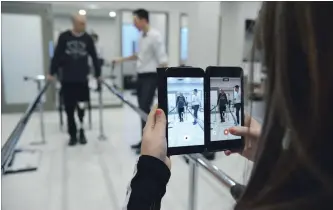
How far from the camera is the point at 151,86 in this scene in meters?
3.16

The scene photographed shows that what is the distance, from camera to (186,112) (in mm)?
764

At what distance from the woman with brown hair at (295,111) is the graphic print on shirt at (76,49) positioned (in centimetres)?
Result: 314

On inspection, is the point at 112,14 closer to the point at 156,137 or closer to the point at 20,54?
the point at 20,54

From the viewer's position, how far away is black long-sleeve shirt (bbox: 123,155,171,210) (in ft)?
1.84

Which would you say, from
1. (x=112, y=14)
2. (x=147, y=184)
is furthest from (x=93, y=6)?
(x=147, y=184)

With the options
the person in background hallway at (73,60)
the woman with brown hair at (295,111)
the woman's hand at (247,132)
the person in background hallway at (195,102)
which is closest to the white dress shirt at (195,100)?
the person in background hallway at (195,102)

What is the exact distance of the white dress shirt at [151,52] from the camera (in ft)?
10.4

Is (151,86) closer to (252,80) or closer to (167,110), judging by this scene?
(167,110)

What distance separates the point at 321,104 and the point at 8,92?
5760 mm

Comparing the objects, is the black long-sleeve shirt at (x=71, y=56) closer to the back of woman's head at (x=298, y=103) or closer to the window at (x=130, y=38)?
the back of woman's head at (x=298, y=103)

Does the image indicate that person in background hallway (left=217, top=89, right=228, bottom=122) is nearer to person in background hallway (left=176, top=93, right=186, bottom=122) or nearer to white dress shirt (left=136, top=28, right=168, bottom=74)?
person in background hallway (left=176, top=93, right=186, bottom=122)

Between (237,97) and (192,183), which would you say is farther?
(192,183)

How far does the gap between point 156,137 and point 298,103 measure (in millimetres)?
311

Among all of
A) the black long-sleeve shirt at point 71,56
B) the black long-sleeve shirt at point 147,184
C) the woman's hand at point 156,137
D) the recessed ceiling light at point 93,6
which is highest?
the recessed ceiling light at point 93,6
